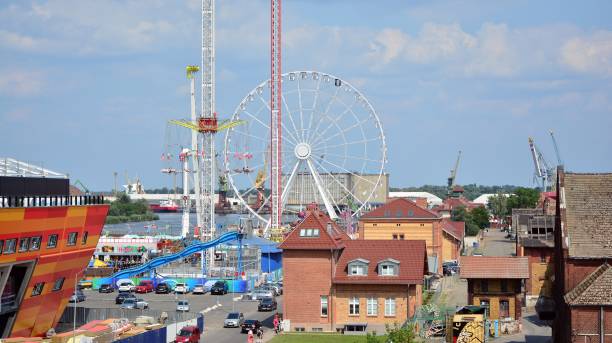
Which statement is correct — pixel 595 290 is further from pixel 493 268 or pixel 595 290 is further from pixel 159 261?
pixel 159 261

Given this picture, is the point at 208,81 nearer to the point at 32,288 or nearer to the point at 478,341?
the point at 32,288

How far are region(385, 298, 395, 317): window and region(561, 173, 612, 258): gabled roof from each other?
15040mm

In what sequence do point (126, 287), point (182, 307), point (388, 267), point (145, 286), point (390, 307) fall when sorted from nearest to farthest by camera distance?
point (390, 307)
point (388, 267)
point (182, 307)
point (126, 287)
point (145, 286)

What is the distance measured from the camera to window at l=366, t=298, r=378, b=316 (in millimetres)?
66812

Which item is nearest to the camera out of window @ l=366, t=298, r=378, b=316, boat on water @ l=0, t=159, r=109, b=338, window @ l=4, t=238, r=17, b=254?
window @ l=4, t=238, r=17, b=254

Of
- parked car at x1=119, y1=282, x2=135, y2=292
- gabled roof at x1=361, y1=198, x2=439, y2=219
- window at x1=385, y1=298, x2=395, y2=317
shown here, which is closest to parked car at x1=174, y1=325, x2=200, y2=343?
window at x1=385, y1=298, x2=395, y2=317

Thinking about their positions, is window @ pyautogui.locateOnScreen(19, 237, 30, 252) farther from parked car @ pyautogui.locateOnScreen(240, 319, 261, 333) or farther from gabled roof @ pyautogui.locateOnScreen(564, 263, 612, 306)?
gabled roof @ pyautogui.locateOnScreen(564, 263, 612, 306)

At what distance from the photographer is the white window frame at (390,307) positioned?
66562 millimetres

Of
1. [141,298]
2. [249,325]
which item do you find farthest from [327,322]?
[141,298]

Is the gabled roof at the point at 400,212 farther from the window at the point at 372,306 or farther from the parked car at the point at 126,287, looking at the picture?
the window at the point at 372,306

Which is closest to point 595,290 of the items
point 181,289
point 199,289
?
point 199,289

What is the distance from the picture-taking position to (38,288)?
6594 centimetres

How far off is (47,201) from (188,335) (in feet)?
37.5

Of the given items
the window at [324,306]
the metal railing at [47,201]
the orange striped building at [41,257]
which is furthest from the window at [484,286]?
the metal railing at [47,201]
